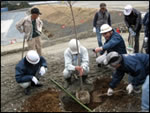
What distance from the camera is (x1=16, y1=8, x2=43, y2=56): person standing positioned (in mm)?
5977

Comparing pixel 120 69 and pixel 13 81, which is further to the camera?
pixel 13 81

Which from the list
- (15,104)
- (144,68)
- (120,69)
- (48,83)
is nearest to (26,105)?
(15,104)

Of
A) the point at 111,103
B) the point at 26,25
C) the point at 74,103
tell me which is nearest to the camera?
the point at 111,103

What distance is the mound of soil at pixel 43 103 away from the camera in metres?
4.30

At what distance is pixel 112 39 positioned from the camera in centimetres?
478

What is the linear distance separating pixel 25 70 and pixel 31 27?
1741 mm

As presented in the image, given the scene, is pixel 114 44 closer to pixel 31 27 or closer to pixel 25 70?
pixel 25 70

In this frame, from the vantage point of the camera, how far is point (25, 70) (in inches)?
187

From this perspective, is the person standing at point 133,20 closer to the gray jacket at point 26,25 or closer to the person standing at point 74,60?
the person standing at point 74,60

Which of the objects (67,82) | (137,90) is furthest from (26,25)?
(137,90)

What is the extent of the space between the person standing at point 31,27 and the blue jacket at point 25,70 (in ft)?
4.97

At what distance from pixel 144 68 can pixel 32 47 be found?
12.1 feet

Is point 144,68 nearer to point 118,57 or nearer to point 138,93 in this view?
point 118,57

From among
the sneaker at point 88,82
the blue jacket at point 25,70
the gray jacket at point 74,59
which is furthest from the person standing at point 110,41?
the blue jacket at point 25,70
